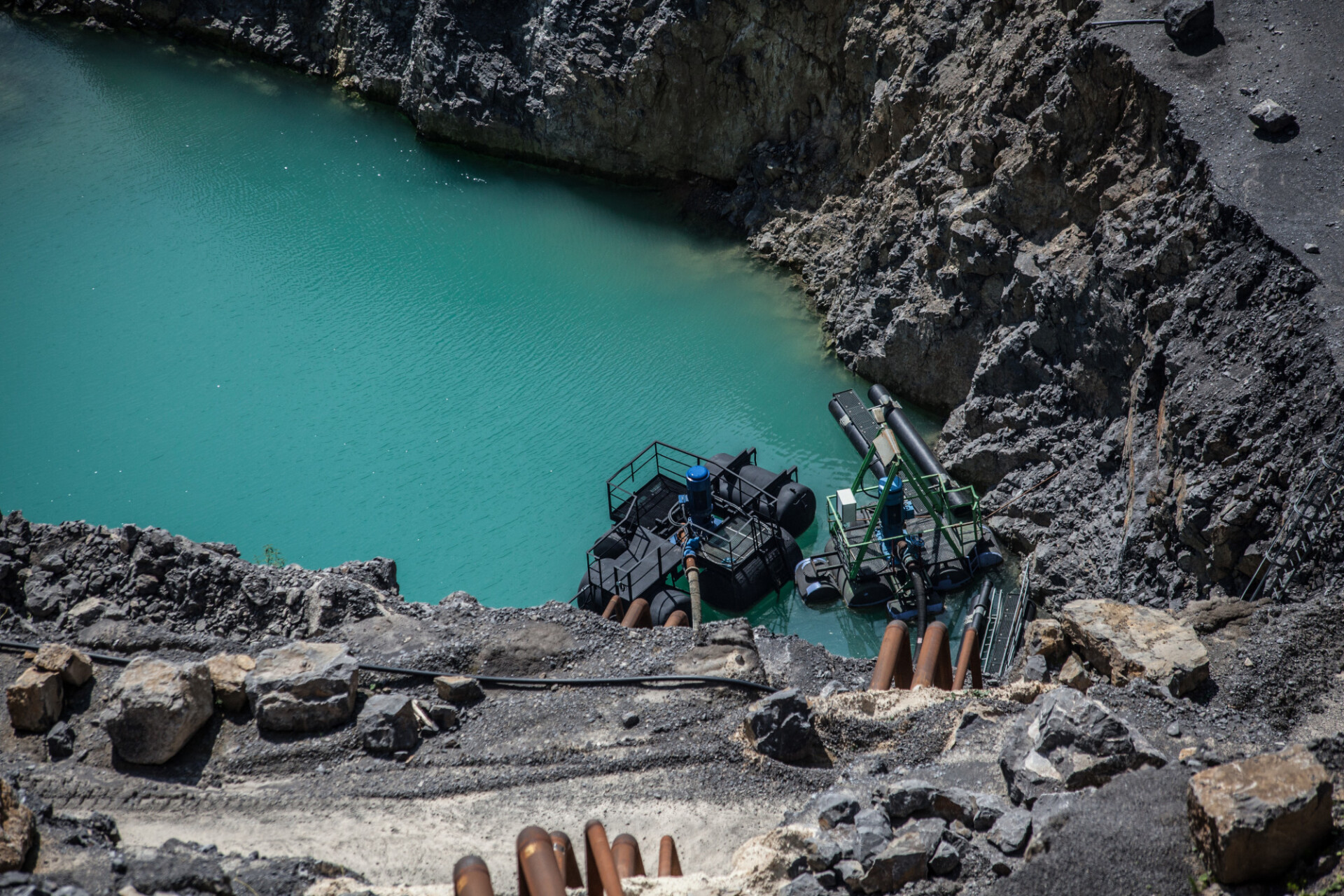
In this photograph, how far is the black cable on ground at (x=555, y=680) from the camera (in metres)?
12.4

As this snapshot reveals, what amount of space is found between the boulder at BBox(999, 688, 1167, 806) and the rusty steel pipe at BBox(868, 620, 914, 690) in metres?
2.97

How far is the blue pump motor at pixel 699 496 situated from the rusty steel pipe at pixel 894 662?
7.53 m

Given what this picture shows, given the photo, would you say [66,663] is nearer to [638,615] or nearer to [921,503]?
[638,615]

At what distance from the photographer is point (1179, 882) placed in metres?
7.73

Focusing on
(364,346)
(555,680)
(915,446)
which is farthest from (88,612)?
(915,446)

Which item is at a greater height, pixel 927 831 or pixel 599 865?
pixel 599 865

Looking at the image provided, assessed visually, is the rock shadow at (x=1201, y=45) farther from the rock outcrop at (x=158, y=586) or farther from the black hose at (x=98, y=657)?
the black hose at (x=98, y=657)

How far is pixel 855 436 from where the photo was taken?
22578mm

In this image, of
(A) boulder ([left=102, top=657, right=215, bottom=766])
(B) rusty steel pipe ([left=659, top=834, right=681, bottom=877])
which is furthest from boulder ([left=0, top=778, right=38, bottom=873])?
(B) rusty steel pipe ([left=659, top=834, right=681, bottom=877])

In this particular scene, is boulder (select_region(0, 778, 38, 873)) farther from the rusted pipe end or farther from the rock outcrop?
the rusted pipe end

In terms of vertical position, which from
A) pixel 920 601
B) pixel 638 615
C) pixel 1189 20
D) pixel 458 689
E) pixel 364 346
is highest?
pixel 1189 20

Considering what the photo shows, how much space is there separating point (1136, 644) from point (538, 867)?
314 inches

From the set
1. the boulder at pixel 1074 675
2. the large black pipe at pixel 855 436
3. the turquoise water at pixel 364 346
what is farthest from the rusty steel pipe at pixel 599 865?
the large black pipe at pixel 855 436

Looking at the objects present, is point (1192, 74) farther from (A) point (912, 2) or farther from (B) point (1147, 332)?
(A) point (912, 2)
